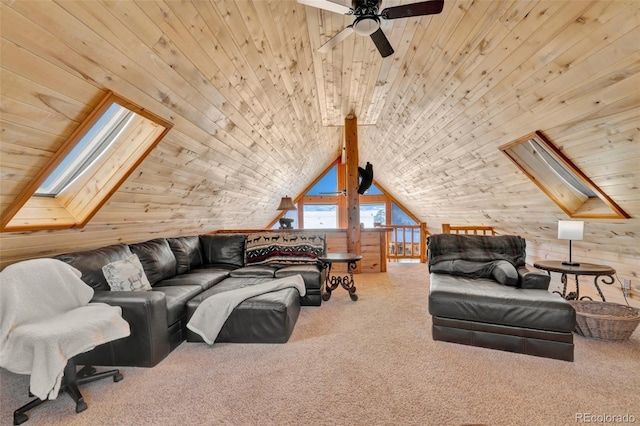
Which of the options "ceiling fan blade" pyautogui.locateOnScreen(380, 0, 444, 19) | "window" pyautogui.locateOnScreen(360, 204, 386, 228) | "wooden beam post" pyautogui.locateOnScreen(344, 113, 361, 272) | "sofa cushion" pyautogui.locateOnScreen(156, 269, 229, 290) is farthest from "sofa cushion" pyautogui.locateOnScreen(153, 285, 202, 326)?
"window" pyautogui.locateOnScreen(360, 204, 386, 228)

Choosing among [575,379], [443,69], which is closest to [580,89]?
[443,69]

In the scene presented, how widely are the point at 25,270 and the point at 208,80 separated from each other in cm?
175

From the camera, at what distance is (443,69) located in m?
2.62

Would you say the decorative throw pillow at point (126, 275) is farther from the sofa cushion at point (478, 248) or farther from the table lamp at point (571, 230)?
the table lamp at point (571, 230)

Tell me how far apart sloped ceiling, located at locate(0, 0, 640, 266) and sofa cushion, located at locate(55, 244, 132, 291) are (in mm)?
230

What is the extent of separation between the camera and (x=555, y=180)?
3.29 m

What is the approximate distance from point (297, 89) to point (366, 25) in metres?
1.55

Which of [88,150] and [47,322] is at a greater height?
[88,150]

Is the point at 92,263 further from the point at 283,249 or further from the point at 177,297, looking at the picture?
the point at 283,249

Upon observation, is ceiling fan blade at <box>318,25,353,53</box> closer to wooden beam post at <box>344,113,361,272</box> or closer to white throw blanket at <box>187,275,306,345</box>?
white throw blanket at <box>187,275,306,345</box>

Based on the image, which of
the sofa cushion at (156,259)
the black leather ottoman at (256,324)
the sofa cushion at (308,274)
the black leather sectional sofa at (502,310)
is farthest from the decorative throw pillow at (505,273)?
the sofa cushion at (156,259)

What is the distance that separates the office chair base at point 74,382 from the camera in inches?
64.8

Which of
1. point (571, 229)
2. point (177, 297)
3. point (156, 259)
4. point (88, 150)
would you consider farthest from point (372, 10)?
point (156, 259)

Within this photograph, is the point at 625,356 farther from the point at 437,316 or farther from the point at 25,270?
the point at 25,270
